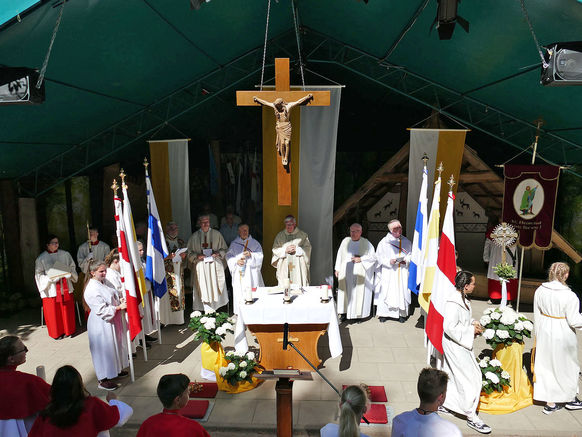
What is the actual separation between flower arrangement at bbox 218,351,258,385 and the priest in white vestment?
237 centimetres

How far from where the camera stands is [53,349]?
7660 mm

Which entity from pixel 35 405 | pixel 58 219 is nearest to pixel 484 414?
pixel 35 405

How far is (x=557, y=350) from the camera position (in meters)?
5.63

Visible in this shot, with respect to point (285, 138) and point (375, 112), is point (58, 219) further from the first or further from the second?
point (375, 112)

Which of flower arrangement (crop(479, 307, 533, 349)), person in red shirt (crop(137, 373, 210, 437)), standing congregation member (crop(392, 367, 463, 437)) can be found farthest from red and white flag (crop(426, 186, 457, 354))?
person in red shirt (crop(137, 373, 210, 437))

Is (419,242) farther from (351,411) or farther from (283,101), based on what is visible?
(351,411)

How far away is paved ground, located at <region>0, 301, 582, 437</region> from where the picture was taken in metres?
5.37

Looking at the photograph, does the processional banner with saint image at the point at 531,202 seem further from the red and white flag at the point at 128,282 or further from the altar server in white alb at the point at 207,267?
the red and white flag at the point at 128,282

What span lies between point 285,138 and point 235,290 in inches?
134

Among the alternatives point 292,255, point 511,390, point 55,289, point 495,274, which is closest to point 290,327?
point 292,255

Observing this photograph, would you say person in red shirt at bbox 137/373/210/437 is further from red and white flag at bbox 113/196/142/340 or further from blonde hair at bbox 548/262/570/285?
blonde hair at bbox 548/262/570/285

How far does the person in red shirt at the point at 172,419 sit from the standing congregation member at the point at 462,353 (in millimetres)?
3504

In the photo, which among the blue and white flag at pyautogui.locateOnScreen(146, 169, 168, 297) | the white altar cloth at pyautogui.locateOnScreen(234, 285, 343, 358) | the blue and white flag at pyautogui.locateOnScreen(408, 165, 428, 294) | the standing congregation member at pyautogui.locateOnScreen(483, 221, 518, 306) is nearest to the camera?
the white altar cloth at pyautogui.locateOnScreen(234, 285, 343, 358)

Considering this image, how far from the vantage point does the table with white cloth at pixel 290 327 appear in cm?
640
